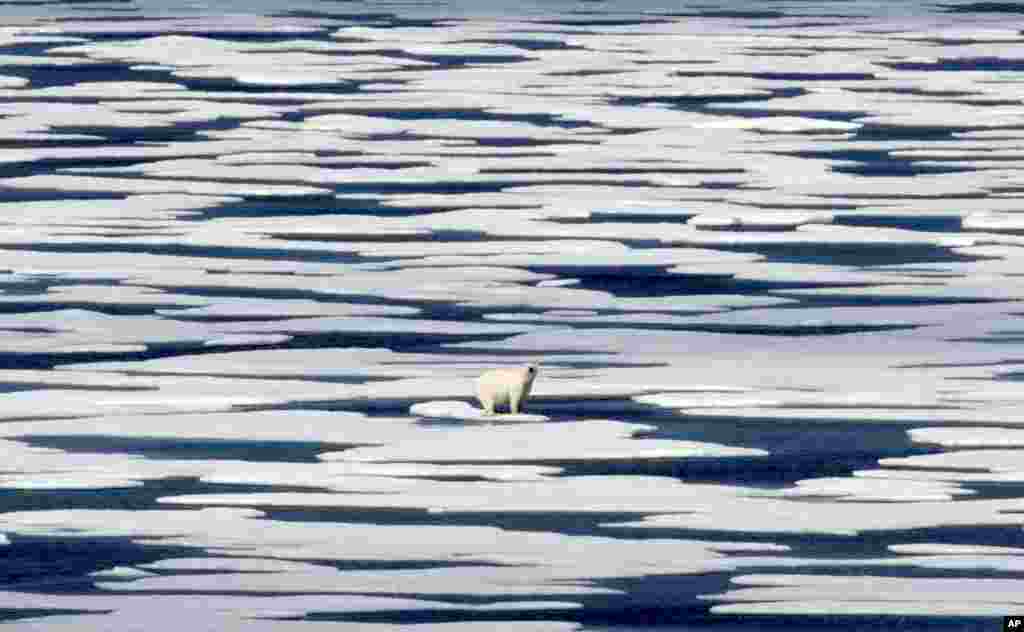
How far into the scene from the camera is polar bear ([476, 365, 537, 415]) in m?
6.58

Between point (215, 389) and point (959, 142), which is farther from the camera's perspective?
point (959, 142)

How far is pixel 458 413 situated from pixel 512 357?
0.81 metres

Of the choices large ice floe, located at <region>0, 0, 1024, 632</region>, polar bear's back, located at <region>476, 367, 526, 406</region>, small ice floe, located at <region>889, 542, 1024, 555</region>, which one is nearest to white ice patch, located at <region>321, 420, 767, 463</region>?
large ice floe, located at <region>0, 0, 1024, 632</region>

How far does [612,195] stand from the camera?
11.1 metres

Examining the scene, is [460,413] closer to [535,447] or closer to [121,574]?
[535,447]

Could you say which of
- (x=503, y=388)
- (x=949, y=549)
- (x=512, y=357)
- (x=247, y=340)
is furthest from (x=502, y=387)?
(x=949, y=549)

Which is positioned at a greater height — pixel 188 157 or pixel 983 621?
pixel 188 157

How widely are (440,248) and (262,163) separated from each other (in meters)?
2.73

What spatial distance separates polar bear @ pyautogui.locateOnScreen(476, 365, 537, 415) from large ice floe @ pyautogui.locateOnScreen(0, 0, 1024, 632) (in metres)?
0.04

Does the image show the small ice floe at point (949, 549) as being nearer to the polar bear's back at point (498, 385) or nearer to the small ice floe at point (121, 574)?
the small ice floe at point (121, 574)

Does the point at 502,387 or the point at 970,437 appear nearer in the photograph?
the point at 970,437

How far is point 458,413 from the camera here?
21.7 ft

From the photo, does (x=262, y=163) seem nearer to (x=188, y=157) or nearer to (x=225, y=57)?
(x=188, y=157)

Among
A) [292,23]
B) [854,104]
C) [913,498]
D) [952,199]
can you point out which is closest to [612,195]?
[952,199]
